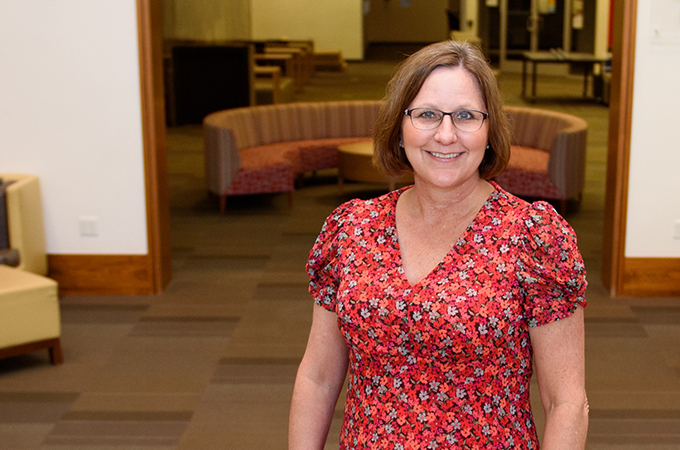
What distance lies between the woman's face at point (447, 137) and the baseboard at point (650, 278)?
13.3 feet

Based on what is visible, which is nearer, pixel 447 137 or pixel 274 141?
pixel 447 137

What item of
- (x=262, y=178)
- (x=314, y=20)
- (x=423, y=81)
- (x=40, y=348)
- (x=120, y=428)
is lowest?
(x=120, y=428)

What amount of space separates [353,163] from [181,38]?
19.1 ft

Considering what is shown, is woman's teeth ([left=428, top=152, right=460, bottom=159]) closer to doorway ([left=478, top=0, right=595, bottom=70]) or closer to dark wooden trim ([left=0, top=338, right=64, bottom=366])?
dark wooden trim ([left=0, top=338, right=64, bottom=366])

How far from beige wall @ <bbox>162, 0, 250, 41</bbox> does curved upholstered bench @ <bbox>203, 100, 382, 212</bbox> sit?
394 centimetres

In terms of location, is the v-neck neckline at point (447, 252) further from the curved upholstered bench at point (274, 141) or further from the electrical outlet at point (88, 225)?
the curved upholstered bench at point (274, 141)

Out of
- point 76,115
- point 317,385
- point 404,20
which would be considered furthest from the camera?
point 404,20

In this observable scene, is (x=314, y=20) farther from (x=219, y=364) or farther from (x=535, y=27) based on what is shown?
(x=219, y=364)

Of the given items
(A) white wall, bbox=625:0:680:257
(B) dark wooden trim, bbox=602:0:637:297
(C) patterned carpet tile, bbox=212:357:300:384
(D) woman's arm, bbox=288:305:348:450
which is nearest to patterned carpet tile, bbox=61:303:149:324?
(C) patterned carpet tile, bbox=212:357:300:384

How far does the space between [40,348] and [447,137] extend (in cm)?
338

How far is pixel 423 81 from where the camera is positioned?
1.80m

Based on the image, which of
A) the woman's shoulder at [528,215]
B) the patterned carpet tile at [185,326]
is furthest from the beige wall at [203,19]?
the woman's shoulder at [528,215]

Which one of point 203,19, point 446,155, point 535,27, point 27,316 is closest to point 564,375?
point 446,155

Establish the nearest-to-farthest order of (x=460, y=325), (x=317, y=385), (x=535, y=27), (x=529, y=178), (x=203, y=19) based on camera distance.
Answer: (x=460, y=325)
(x=317, y=385)
(x=529, y=178)
(x=203, y=19)
(x=535, y=27)
